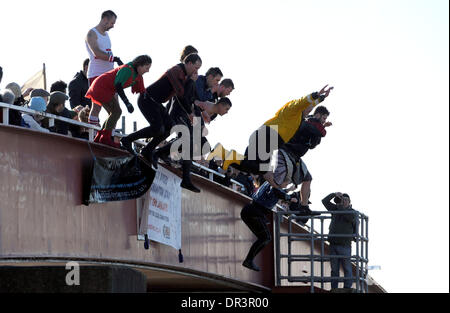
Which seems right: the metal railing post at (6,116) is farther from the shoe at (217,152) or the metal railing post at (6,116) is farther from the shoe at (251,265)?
the shoe at (251,265)

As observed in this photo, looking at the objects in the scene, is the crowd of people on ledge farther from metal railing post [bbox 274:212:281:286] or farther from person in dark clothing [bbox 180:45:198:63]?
metal railing post [bbox 274:212:281:286]

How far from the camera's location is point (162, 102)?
644 inches

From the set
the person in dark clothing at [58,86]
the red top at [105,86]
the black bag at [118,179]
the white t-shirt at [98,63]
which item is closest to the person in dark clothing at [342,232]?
the black bag at [118,179]

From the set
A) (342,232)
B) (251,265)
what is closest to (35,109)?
(251,265)

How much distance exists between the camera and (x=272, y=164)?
18688mm

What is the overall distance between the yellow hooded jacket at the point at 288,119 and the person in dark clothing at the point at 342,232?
9.86 ft

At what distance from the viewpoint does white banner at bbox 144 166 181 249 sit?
1711cm

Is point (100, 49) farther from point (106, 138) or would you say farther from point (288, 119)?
point (288, 119)

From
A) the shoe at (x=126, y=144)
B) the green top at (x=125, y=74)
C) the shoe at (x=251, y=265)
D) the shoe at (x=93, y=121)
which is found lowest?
the shoe at (x=251, y=265)

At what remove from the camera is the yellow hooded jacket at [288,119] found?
18.4m

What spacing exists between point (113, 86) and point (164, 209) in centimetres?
262

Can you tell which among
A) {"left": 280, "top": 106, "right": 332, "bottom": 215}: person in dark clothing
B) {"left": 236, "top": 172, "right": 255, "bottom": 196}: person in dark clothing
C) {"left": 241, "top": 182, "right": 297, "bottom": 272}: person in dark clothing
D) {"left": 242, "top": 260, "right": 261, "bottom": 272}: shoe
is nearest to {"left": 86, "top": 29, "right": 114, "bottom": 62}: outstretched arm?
{"left": 280, "top": 106, "right": 332, "bottom": 215}: person in dark clothing

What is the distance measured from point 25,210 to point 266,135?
17.6 feet
